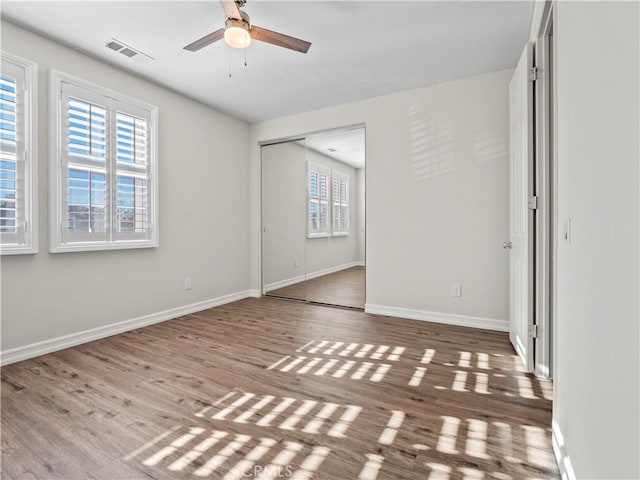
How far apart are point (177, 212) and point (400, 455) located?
3.37 meters

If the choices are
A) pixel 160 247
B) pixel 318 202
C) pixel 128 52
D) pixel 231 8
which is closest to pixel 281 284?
pixel 318 202

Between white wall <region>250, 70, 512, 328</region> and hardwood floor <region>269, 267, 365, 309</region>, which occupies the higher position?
white wall <region>250, 70, 512, 328</region>

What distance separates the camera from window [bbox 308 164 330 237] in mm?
5207

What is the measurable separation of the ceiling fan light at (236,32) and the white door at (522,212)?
1.90 metres

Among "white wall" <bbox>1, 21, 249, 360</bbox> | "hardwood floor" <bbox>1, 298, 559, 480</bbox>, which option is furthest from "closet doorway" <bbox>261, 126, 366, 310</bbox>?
"hardwood floor" <bbox>1, 298, 559, 480</bbox>

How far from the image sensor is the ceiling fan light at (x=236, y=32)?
213cm

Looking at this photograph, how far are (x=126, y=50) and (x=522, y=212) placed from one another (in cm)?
352

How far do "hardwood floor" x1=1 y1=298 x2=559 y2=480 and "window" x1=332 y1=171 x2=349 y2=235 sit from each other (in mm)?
2663

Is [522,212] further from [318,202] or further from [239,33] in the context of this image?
[318,202]

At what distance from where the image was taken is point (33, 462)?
1.48 metres

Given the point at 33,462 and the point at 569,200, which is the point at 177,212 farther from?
the point at 569,200

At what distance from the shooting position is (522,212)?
249cm

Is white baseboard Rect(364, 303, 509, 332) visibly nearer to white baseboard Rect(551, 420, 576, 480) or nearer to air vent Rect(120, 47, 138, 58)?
white baseboard Rect(551, 420, 576, 480)

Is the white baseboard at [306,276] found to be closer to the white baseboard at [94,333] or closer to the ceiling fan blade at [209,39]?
the white baseboard at [94,333]
